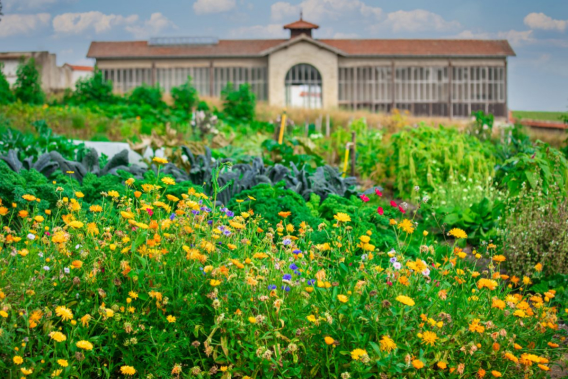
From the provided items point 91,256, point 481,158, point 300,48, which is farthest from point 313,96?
point 91,256

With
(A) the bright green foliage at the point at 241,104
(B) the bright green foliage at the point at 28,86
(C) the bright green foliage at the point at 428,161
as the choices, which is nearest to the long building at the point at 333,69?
(A) the bright green foliage at the point at 241,104

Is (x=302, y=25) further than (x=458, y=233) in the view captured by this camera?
Yes

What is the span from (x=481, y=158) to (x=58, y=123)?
756cm

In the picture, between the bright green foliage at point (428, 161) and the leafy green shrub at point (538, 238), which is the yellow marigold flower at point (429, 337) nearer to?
the leafy green shrub at point (538, 238)

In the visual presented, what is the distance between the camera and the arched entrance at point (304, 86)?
22234mm

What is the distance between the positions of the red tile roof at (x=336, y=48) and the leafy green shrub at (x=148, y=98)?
A: 7.20m

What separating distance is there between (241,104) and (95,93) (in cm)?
393

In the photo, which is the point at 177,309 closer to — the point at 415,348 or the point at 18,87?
the point at 415,348

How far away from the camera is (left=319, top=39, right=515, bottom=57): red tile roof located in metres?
22.6

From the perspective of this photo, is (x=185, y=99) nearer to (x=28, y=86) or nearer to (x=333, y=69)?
(x=28, y=86)

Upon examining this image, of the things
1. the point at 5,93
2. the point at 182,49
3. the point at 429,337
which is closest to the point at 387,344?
the point at 429,337

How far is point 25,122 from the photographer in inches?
426

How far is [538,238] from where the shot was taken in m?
4.46

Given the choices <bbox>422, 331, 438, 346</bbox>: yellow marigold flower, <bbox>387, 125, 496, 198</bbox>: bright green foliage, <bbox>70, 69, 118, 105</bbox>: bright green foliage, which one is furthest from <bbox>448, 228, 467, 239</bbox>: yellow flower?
<bbox>70, 69, 118, 105</bbox>: bright green foliage
